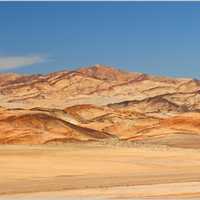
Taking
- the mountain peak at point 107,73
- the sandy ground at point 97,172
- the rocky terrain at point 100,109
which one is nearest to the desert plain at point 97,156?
the sandy ground at point 97,172

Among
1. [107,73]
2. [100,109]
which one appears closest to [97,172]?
[100,109]

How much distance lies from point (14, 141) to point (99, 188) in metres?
24.7

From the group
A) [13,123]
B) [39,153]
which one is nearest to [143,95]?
[13,123]

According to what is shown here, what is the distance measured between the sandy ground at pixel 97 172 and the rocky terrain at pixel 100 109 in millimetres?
10722

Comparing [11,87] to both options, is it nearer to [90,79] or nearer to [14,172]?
[90,79]

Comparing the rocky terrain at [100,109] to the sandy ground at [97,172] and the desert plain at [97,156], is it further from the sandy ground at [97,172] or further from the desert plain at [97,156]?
the sandy ground at [97,172]

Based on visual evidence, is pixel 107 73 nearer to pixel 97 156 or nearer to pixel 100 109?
pixel 100 109

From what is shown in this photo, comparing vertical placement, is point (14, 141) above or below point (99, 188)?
above

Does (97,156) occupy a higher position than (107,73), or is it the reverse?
(107,73)

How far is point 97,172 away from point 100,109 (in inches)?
2306

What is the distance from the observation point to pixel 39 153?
3472 cm

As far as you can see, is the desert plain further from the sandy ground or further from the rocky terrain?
the rocky terrain

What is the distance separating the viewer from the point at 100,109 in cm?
8750

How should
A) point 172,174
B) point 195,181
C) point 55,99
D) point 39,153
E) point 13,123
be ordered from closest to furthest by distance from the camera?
point 195,181, point 172,174, point 39,153, point 13,123, point 55,99
